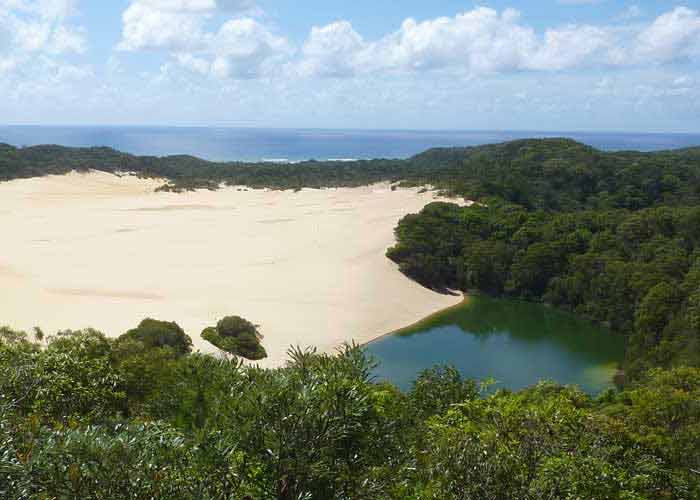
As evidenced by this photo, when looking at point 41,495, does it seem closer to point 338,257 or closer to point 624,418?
point 624,418

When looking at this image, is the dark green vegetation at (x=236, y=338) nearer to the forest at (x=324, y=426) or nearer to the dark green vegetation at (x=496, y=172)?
the forest at (x=324, y=426)

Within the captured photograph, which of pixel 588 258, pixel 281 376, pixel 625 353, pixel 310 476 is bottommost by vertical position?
pixel 625 353

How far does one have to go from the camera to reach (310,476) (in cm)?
710

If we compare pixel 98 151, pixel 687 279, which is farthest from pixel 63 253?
pixel 98 151

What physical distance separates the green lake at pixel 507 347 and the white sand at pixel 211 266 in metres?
2.21


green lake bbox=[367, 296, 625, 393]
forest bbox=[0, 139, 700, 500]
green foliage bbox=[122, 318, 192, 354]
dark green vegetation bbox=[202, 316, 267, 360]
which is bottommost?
green lake bbox=[367, 296, 625, 393]

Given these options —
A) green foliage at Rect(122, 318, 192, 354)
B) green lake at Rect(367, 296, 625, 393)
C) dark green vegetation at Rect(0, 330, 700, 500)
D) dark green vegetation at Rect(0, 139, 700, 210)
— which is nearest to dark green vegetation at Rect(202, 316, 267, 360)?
green foliage at Rect(122, 318, 192, 354)

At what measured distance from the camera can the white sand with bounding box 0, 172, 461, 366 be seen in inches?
1299

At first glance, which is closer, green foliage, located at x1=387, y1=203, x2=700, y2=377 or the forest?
the forest

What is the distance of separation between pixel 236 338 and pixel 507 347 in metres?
14.4

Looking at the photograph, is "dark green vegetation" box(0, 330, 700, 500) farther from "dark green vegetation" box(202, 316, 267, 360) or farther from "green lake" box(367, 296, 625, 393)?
"dark green vegetation" box(202, 316, 267, 360)

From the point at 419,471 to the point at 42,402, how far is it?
22.7 feet

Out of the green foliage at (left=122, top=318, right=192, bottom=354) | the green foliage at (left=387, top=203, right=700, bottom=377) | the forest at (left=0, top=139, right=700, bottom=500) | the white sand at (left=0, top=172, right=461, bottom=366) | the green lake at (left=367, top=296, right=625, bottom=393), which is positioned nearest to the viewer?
the forest at (left=0, top=139, right=700, bottom=500)

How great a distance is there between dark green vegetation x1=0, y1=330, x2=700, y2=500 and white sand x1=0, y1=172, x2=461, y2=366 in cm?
1678
